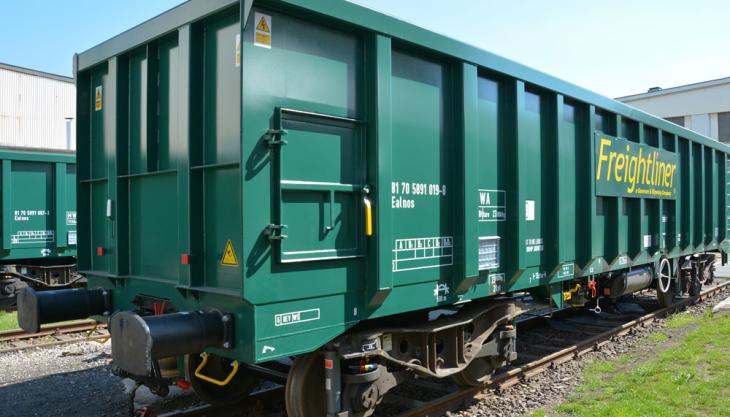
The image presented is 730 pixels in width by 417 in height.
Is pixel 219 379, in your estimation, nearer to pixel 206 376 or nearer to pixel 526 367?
pixel 206 376

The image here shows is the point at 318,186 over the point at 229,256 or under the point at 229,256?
over

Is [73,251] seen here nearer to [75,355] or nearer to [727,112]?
[75,355]

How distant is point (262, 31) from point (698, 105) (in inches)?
1603

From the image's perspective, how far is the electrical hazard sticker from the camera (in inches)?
145

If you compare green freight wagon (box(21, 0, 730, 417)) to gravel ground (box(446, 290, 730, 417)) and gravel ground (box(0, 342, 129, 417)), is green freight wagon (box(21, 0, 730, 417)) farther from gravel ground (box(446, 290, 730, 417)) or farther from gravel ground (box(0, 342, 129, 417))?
gravel ground (box(0, 342, 129, 417))

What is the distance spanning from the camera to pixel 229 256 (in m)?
3.86

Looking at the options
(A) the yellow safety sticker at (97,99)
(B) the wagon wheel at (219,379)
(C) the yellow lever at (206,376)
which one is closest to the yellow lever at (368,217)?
(C) the yellow lever at (206,376)

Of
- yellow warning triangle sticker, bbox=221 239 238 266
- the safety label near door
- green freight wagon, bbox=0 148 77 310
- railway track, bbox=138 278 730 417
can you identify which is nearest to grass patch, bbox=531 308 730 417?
railway track, bbox=138 278 730 417

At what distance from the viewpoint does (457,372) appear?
17.6 feet

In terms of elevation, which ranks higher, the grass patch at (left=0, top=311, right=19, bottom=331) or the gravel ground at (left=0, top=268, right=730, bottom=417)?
the grass patch at (left=0, top=311, right=19, bottom=331)

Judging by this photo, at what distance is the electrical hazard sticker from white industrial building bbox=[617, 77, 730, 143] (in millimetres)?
39219

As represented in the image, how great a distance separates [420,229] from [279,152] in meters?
1.54

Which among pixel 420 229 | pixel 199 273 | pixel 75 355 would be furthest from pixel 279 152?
pixel 75 355

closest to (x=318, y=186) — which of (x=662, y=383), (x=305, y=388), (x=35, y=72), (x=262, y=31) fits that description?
(x=262, y=31)
